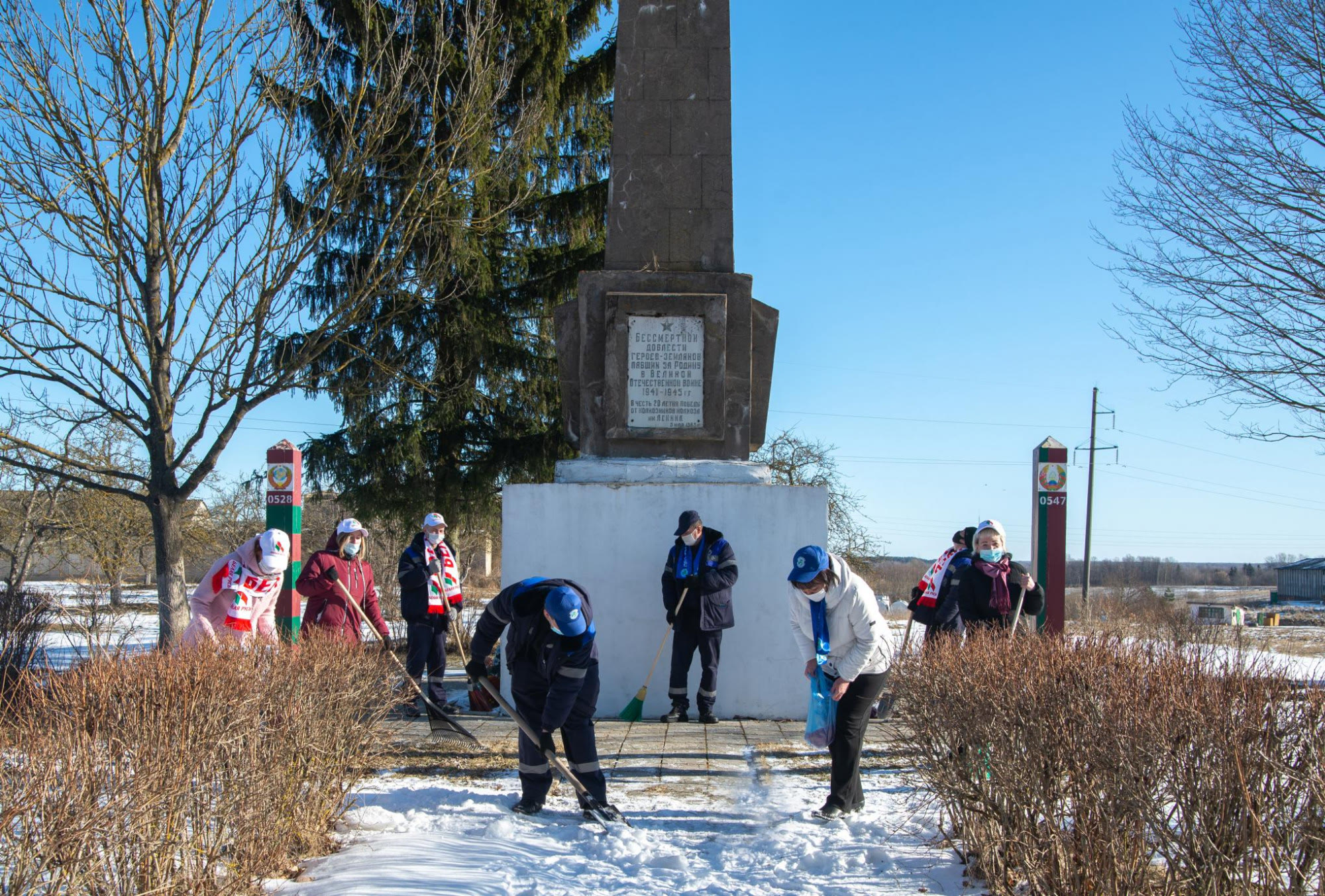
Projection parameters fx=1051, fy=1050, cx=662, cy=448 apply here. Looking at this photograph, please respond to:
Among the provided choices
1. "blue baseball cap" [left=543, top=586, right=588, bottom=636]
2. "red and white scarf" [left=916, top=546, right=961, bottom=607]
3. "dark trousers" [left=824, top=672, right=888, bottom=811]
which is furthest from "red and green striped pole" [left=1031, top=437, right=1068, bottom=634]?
"blue baseball cap" [left=543, top=586, right=588, bottom=636]

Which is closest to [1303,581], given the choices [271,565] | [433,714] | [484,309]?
[484,309]

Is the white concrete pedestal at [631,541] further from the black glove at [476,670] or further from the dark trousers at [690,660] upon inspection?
the black glove at [476,670]

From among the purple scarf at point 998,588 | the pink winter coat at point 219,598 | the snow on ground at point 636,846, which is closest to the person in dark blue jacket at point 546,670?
the snow on ground at point 636,846

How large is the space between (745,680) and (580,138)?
891 cm

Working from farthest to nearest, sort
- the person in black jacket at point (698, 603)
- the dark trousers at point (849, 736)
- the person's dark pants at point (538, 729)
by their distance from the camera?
the person in black jacket at point (698, 603) → the person's dark pants at point (538, 729) → the dark trousers at point (849, 736)

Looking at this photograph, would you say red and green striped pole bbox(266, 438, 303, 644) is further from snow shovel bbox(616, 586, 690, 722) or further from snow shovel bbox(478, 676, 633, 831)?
snow shovel bbox(478, 676, 633, 831)

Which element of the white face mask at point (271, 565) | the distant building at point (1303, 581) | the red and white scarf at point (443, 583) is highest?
the white face mask at point (271, 565)

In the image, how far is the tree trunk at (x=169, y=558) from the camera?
9641mm

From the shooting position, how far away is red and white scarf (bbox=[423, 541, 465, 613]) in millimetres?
8469

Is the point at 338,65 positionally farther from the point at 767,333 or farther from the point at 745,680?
the point at 745,680

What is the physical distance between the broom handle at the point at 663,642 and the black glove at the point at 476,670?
8.33 feet

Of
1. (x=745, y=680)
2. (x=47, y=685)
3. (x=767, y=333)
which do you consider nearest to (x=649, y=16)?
(x=767, y=333)

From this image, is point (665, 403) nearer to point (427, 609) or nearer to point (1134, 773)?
point (427, 609)

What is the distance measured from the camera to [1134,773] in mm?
3217
